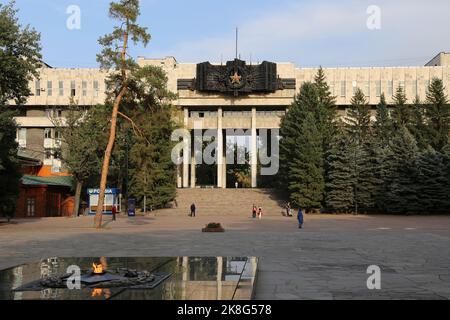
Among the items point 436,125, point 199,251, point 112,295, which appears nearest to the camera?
point 112,295

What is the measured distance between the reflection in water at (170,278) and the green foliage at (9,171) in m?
22.0

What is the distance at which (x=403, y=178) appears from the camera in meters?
44.9

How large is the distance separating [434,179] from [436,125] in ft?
47.5

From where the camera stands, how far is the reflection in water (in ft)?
21.5

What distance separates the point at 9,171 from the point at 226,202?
25.9 metres

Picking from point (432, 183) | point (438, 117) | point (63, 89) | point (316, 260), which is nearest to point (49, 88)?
point (63, 89)

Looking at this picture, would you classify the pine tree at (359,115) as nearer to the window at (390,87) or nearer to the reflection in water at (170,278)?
the window at (390,87)

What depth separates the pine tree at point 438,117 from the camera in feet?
180

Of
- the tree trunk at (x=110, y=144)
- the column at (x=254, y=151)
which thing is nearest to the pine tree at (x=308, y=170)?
the column at (x=254, y=151)

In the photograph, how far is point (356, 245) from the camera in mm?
17812

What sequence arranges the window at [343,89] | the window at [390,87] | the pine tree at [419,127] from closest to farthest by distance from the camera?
1. the pine tree at [419,127]
2. the window at [390,87]
3. the window at [343,89]

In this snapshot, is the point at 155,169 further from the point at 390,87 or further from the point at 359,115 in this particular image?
the point at 390,87
